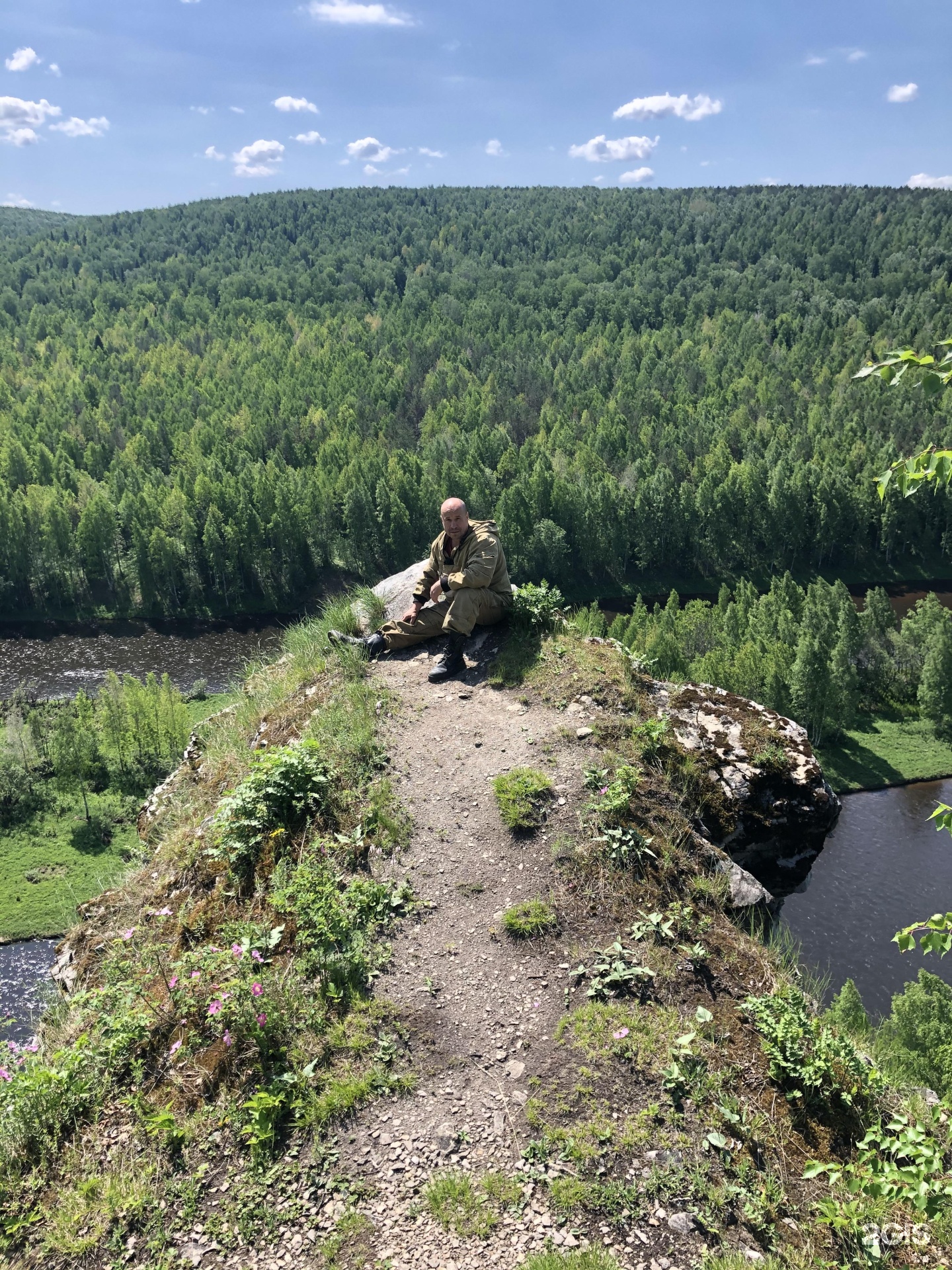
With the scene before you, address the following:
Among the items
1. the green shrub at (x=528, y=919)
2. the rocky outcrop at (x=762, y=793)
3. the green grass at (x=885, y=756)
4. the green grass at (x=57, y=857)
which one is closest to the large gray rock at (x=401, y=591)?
the rocky outcrop at (x=762, y=793)

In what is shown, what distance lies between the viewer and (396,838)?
8578mm

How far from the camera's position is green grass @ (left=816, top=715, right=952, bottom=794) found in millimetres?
48875

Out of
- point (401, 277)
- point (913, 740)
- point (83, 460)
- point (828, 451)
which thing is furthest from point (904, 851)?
point (401, 277)

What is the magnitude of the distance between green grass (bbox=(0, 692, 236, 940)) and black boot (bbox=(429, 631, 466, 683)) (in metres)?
25.5

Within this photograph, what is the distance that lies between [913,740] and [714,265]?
156 m

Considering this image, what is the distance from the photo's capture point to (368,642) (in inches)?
509

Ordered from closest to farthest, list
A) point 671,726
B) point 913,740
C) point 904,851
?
point 671,726 → point 904,851 → point 913,740

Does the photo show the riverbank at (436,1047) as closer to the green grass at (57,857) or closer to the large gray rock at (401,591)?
the large gray rock at (401,591)

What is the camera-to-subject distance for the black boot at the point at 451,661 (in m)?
11.9

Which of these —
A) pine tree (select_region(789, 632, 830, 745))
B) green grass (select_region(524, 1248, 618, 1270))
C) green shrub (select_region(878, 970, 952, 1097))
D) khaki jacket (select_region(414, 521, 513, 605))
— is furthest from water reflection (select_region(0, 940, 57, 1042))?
pine tree (select_region(789, 632, 830, 745))

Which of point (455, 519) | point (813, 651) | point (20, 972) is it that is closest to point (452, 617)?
point (455, 519)

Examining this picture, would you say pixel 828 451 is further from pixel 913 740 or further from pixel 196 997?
pixel 196 997

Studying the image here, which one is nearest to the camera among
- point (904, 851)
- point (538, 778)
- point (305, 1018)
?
point (305, 1018)

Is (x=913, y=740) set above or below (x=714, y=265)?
below
